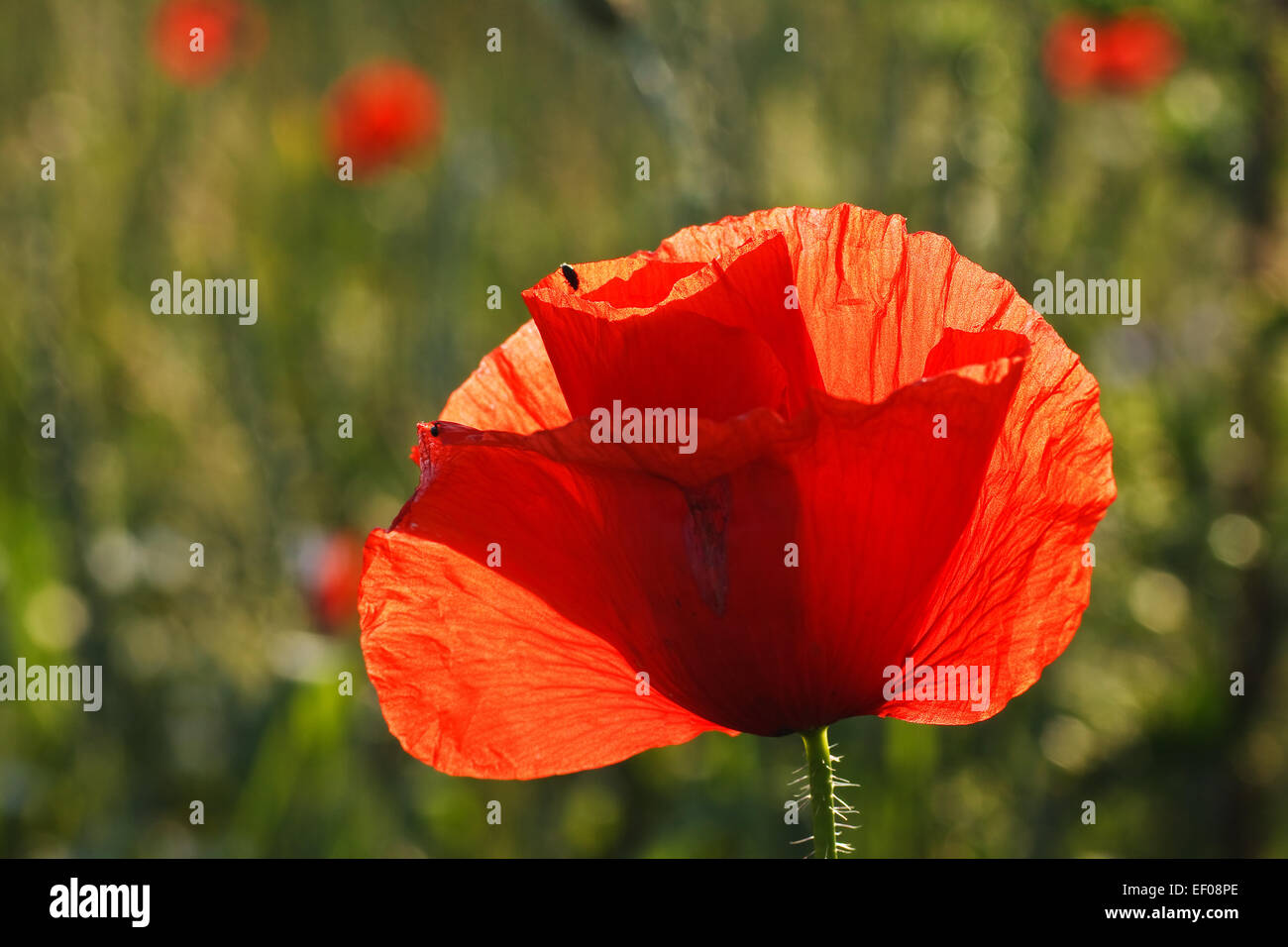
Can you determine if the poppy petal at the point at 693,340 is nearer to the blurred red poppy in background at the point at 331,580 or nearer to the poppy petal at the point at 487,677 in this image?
the poppy petal at the point at 487,677

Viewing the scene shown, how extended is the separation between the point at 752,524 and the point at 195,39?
2029 millimetres

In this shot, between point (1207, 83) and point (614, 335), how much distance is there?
1.46 meters

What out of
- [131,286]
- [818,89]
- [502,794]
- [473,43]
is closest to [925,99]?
[818,89]

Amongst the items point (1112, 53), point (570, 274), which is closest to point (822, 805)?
point (570, 274)

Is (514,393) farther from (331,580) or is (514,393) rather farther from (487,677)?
(331,580)

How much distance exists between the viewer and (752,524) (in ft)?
1.55

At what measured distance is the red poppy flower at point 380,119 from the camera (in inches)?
85.7

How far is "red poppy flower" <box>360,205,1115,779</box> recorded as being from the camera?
1.51 feet

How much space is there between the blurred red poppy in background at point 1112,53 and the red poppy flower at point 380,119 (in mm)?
1102

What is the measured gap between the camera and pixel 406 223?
8.11ft

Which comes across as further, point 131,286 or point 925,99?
point 131,286

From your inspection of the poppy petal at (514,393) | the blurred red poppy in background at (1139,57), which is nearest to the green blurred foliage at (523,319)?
the blurred red poppy in background at (1139,57)

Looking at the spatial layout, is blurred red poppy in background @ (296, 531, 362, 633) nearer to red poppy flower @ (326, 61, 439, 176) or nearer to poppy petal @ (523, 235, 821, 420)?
red poppy flower @ (326, 61, 439, 176)

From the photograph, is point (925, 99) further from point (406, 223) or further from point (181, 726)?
point (181, 726)
